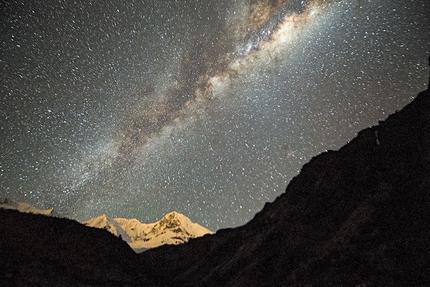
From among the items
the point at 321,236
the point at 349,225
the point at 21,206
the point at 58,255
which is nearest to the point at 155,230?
the point at 21,206

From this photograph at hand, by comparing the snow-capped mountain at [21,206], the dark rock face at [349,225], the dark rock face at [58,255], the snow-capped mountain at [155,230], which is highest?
the snow-capped mountain at [21,206]

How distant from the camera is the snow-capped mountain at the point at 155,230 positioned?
141m

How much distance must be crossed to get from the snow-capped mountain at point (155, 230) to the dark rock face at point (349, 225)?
398 ft

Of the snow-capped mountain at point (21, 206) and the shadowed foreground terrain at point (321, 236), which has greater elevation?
the snow-capped mountain at point (21, 206)

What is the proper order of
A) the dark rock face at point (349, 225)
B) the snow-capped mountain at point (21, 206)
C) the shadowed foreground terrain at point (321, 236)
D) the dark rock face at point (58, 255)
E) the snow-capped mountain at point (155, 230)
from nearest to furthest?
the dark rock face at point (349, 225) → the shadowed foreground terrain at point (321, 236) → the dark rock face at point (58, 255) → the snow-capped mountain at point (21, 206) → the snow-capped mountain at point (155, 230)

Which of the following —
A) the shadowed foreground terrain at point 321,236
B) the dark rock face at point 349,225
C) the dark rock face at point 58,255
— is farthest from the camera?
the dark rock face at point 58,255

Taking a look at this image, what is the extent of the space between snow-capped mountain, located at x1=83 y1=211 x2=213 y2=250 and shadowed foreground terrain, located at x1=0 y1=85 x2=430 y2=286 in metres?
122

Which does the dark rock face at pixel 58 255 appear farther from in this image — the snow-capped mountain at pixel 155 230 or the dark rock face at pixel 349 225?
the snow-capped mountain at pixel 155 230

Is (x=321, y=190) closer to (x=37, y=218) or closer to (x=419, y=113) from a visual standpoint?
(x=419, y=113)

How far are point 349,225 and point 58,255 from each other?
21.8m

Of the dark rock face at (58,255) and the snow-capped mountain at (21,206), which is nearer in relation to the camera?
the dark rock face at (58,255)

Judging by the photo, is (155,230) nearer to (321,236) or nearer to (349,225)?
(321,236)

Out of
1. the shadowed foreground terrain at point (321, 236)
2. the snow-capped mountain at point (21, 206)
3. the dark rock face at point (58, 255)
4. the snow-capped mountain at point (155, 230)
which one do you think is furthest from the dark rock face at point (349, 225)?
the snow-capped mountain at point (21, 206)

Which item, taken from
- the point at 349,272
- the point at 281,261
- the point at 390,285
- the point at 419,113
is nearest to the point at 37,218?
the point at 281,261
